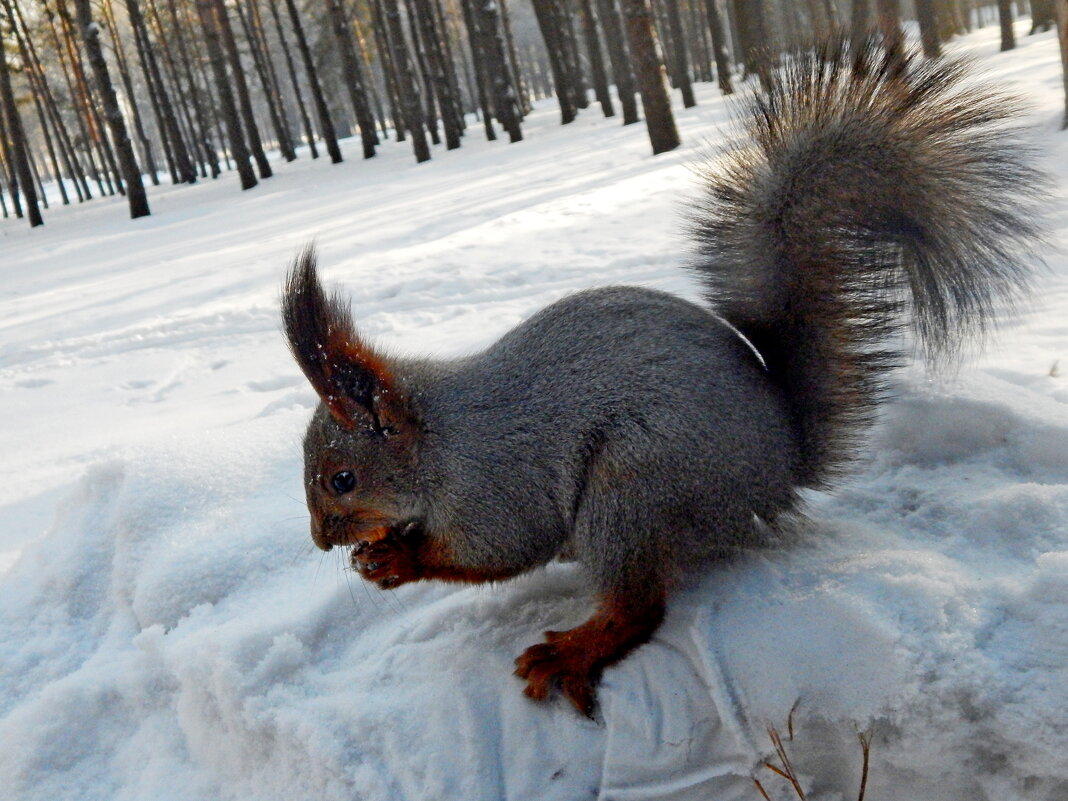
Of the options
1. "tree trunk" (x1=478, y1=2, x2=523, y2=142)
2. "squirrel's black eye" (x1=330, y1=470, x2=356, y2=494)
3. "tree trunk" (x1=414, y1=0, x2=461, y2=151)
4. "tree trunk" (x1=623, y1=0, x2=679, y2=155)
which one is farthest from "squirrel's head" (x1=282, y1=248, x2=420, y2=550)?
"tree trunk" (x1=414, y1=0, x2=461, y2=151)

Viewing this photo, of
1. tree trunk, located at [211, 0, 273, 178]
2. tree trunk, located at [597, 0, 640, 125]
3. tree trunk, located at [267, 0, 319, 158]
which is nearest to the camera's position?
tree trunk, located at [597, 0, 640, 125]

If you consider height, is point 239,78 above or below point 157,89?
below

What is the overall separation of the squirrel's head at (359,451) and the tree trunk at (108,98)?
38.5 ft

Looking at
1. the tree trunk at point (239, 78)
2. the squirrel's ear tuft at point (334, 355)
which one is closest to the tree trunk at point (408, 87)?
the tree trunk at point (239, 78)

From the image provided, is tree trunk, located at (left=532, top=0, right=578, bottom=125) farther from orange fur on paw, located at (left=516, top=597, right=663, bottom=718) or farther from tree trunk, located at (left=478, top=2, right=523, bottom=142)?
orange fur on paw, located at (left=516, top=597, right=663, bottom=718)

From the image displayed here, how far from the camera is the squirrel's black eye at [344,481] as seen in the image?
1.58 m

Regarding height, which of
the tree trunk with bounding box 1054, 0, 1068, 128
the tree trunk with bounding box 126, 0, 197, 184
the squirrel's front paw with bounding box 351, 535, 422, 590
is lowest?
the squirrel's front paw with bounding box 351, 535, 422, 590

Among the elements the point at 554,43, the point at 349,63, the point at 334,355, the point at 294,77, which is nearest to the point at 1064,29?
the point at 334,355

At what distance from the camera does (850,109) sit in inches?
56.9

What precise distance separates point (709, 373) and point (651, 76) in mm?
6985

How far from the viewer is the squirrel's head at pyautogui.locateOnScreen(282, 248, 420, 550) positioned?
1.56 meters

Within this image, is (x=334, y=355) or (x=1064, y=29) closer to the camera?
(x=334, y=355)

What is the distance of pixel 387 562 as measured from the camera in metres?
1.52

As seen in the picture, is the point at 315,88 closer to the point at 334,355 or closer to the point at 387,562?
the point at 334,355
